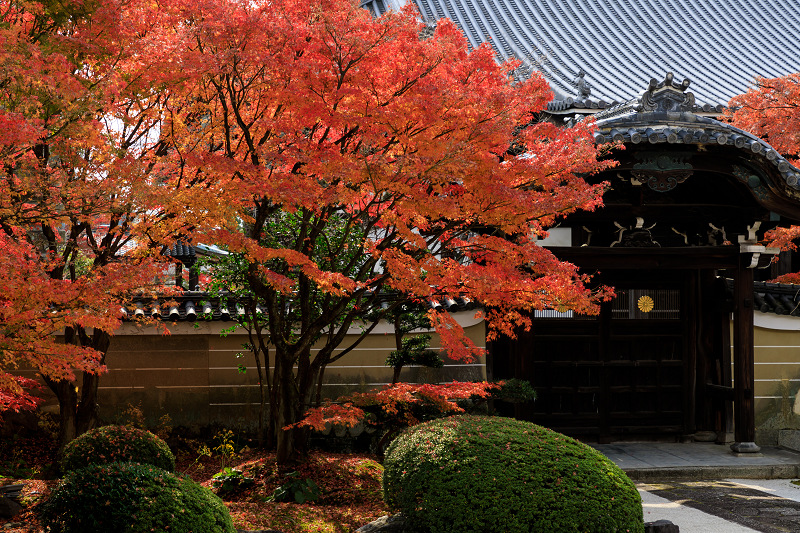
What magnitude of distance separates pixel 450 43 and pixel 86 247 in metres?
4.35

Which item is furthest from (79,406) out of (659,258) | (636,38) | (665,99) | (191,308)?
(636,38)

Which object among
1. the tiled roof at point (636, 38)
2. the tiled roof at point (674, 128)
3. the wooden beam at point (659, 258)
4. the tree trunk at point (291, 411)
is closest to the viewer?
the tree trunk at point (291, 411)

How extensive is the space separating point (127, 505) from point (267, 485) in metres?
3.19

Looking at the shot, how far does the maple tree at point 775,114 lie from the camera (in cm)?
1343

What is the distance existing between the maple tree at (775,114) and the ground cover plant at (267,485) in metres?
8.97

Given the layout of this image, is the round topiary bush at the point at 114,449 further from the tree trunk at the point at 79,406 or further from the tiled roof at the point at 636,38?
the tiled roof at the point at 636,38

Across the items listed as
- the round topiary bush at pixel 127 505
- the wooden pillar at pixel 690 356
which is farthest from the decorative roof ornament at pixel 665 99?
the round topiary bush at pixel 127 505

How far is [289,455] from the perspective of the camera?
8.53 meters

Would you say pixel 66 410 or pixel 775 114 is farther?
pixel 775 114

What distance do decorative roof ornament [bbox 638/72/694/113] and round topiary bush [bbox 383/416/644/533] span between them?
616cm

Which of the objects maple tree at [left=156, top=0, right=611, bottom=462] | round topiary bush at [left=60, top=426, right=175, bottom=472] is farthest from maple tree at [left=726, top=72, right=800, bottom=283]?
round topiary bush at [left=60, top=426, right=175, bottom=472]

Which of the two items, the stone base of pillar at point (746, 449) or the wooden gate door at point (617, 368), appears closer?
the stone base of pillar at point (746, 449)

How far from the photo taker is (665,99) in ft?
34.8

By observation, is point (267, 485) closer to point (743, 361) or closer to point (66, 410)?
point (66, 410)
